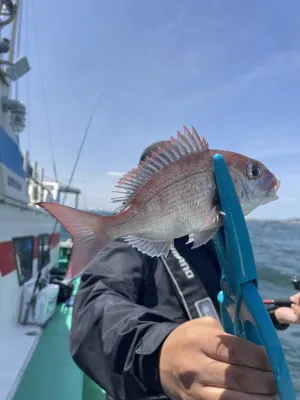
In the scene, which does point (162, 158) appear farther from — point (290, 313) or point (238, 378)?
point (290, 313)

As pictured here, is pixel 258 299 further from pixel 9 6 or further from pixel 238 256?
pixel 9 6

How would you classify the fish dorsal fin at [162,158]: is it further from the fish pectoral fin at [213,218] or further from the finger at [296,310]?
the finger at [296,310]

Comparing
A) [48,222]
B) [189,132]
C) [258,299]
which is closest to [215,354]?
[258,299]

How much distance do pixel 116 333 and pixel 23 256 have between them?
15.0 feet

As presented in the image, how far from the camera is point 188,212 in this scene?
31.2 inches

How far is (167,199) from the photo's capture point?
82cm

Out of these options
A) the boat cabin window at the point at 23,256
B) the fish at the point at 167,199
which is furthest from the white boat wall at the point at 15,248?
the fish at the point at 167,199

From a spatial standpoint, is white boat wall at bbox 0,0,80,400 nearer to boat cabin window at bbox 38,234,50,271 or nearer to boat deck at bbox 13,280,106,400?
boat deck at bbox 13,280,106,400

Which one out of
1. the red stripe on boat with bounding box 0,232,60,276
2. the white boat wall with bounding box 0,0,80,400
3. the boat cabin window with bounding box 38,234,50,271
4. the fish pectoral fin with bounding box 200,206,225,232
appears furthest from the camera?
the boat cabin window with bounding box 38,234,50,271

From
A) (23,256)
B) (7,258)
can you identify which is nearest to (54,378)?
(7,258)

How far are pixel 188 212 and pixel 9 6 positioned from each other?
5.50m

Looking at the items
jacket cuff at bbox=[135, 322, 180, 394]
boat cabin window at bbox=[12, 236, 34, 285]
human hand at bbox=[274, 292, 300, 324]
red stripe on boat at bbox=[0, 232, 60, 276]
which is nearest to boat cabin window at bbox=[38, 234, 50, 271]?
boat cabin window at bbox=[12, 236, 34, 285]

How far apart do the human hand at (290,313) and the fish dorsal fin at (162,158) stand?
1949mm

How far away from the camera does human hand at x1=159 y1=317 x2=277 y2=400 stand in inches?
23.0
